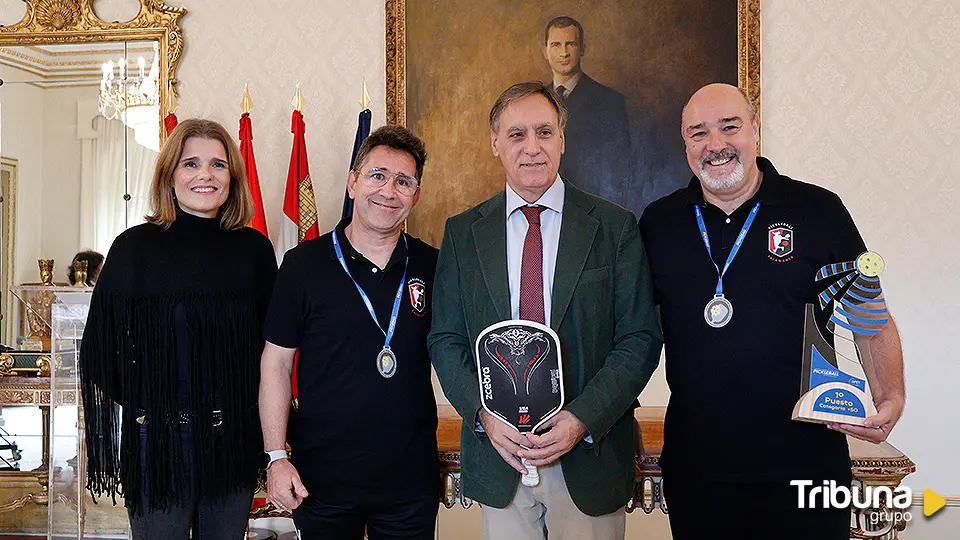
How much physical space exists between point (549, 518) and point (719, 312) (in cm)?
69

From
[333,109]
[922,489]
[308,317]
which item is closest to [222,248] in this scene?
[308,317]

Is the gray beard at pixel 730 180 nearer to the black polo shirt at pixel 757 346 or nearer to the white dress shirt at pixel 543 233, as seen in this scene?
the black polo shirt at pixel 757 346

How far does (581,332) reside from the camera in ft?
6.54

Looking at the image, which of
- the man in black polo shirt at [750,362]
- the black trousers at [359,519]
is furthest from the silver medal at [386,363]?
the man in black polo shirt at [750,362]

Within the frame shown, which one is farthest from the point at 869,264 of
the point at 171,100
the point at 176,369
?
the point at 171,100

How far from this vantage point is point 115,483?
2.21 m

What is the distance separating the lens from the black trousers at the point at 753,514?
1.97 metres

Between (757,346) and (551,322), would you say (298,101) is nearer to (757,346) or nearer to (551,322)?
(551,322)

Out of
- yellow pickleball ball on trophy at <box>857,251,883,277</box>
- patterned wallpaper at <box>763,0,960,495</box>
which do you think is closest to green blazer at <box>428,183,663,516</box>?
yellow pickleball ball on trophy at <box>857,251,883,277</box>

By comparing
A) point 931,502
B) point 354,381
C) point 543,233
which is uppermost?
point 543,233

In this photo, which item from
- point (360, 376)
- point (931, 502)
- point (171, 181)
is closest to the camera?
point (360, 376)

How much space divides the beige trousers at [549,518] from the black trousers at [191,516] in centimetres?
73

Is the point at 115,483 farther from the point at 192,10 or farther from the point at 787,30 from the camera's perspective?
the point at 787,30

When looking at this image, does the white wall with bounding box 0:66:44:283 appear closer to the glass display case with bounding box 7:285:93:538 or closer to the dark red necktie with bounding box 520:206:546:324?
the glass display case with bounding box 7:285:93:538
